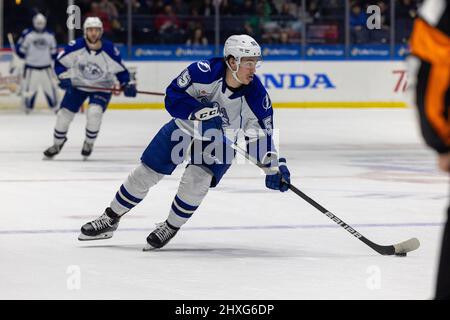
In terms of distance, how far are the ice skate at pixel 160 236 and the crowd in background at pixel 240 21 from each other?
1080cm

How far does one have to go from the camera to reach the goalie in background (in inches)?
112

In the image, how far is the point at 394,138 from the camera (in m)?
12.3

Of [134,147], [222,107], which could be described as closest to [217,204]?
[222,107]

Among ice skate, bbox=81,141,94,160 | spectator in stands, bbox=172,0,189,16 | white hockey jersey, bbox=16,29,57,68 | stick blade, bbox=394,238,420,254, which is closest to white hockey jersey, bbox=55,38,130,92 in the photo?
ice skate, bbox=81,141,94,160

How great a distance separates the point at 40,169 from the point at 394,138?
4.23 metres

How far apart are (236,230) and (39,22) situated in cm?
1003

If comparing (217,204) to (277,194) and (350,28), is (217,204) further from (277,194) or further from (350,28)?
(350,28)

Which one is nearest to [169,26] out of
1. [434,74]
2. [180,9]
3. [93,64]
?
[180,9]

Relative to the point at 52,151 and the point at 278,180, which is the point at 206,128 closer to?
the point at 278,180

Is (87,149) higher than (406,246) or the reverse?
the reverse

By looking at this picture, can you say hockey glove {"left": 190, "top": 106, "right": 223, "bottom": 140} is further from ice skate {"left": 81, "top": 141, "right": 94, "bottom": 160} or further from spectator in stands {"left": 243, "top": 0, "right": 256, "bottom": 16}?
spectator in stands {"left": 243, "top": 0, "right": 256, "bottom": 16}

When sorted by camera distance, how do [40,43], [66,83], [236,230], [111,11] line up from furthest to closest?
1. [111,11]
2. [40,43]
3. [66,83]
4. [236,230]

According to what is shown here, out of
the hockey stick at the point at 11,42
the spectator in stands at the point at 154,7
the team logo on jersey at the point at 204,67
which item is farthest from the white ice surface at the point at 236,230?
the spectator in stands at the point at 154,7

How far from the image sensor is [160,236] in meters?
5.52
